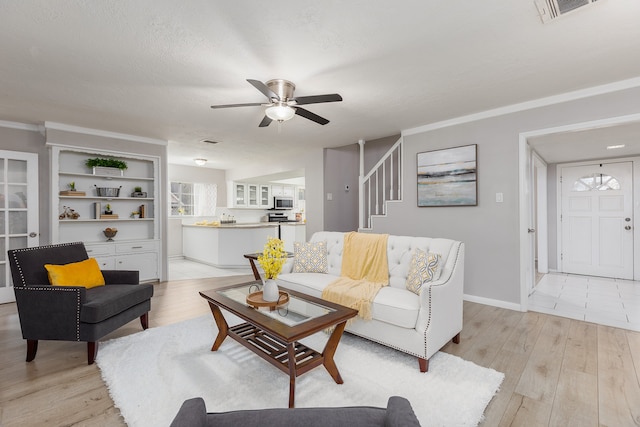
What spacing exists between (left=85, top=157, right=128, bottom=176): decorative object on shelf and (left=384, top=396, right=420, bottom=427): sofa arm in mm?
5313

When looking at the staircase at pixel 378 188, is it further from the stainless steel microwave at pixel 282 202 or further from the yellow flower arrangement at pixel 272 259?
the stainless steel microwave at pixel 282 202

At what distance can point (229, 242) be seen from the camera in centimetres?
622

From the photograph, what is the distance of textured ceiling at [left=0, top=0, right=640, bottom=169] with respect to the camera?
1.89 meters

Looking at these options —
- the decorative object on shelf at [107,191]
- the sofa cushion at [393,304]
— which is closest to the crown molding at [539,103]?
the sofa cushion at [393,304]

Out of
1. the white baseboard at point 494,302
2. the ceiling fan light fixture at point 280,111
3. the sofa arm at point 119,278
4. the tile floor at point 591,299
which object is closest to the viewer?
the ceiling fan light fixture at point 280,111

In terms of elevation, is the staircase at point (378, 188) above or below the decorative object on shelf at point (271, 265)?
above

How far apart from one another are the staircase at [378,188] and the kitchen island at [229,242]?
2.35m

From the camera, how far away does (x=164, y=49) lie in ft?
7.54

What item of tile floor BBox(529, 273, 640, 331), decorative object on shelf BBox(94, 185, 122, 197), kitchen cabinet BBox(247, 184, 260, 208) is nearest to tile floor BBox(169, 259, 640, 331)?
tile floor BBox(529, 273, 640, 331)

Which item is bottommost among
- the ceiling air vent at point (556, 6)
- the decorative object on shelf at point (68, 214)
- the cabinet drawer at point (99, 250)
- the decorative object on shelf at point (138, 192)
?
the cabinet drawer at point (99, 250)

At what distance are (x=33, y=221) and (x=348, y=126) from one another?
180 inches

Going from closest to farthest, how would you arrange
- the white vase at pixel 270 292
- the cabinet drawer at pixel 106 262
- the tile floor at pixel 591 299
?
1. the white vase at pixel 270 292
2. the tile floor at pixel 591 299
3. the cabinet drawer at pixel 106 262

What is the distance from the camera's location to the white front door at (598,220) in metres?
5.04

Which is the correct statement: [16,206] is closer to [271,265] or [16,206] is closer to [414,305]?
[271,265]
